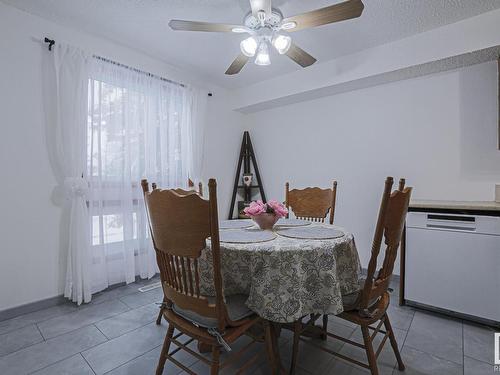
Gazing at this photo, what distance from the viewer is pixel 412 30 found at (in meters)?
2.34

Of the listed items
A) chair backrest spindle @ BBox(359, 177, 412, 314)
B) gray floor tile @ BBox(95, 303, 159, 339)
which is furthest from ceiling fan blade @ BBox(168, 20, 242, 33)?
gray floor tile @ BBox(95, 303, 159, 339)

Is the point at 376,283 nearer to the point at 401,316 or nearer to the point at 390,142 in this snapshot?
the point at 401,316

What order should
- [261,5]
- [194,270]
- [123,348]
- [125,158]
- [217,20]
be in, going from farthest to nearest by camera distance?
1. [125,158]
2. [217,20]
3. [123,348]
4. [261,5]
5. [194,270]

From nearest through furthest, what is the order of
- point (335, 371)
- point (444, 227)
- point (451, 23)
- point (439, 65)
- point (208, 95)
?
point (335, 371)
point (444, 227)
point (451, 23)
point (439, 65)
point (208, 95)

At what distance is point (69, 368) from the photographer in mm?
1484

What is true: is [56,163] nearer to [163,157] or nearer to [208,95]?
[163,157]

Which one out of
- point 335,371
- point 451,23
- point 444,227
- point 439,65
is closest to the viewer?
point 335,371

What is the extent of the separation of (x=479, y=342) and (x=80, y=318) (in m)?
2.85

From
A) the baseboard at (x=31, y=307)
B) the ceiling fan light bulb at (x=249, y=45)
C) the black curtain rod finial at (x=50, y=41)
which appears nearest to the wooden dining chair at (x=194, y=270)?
the ceiling fan light bulb at (x=249, y=45)

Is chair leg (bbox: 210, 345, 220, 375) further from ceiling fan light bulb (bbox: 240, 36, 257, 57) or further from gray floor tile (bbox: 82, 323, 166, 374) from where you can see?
ceiling fan light bulb (bbox: 240, 36, 257, 57)

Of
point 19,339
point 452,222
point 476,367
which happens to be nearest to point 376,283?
point 476,367

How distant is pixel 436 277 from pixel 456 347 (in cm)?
54

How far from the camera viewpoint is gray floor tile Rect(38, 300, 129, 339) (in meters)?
1.87

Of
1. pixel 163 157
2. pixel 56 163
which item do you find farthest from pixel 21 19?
pixel 163 157
